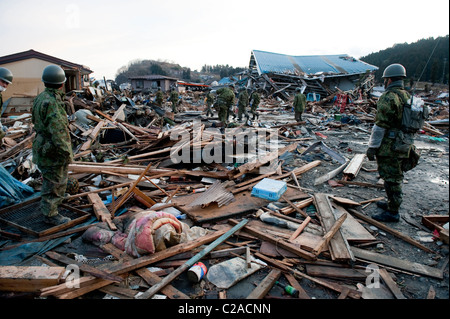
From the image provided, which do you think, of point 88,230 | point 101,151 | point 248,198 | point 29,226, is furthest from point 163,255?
point 101,151

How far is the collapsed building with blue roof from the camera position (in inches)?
1071

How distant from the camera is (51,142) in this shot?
3553 millimetres

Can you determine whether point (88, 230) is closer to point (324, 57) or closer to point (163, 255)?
point (163, 255)

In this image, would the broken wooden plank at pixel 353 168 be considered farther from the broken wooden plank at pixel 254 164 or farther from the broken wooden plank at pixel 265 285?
the broken wooden plank at pixel 265 285

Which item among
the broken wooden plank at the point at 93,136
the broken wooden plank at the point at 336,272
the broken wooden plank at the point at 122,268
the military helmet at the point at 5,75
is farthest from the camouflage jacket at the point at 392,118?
the broken wooden plank at the point at 93,136

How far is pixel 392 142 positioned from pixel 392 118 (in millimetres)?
361

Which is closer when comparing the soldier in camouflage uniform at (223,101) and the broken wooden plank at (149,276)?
the broken wooden plank at (149,276)

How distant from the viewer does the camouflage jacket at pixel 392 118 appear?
12.2 ft

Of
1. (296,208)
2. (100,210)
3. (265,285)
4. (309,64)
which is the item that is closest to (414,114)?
(296,208)

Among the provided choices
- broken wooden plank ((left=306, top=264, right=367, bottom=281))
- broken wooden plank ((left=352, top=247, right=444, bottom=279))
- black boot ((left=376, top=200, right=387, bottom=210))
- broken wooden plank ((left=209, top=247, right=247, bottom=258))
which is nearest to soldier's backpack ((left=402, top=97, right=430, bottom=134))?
black boot ((left=376, top=200, right=387, bottom=210))

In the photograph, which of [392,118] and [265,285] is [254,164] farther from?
[265,285]

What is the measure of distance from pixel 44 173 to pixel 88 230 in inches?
43.5

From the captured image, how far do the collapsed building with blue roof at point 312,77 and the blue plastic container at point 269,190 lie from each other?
23.3m

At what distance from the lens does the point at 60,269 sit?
256cm
